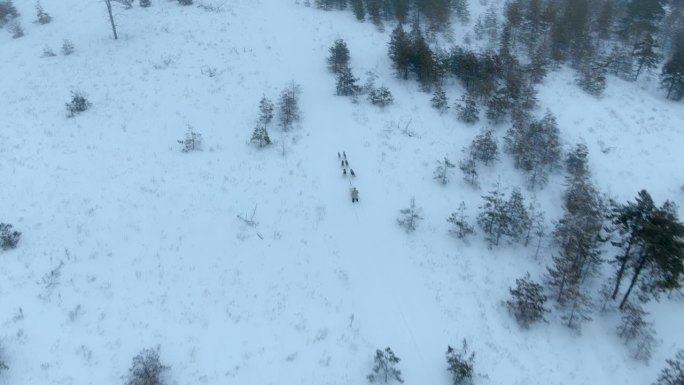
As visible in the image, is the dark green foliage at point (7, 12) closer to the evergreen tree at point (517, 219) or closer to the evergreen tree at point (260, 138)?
the evergreen tree at point (260, 138)

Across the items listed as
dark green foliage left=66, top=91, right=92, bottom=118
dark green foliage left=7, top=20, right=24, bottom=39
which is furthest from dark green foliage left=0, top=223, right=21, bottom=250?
dark green foliage left=7, top=20, right=24, bottom=39

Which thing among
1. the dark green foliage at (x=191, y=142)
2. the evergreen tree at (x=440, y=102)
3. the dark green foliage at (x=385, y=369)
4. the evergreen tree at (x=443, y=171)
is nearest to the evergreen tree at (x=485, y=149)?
the evergreen tree at (x=443, y=171)

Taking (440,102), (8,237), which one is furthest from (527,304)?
(8,237)

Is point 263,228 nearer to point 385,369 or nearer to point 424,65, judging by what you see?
point 385,369

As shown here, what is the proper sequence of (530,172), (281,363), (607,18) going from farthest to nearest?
(607,18)
(530,172)
(281,363)

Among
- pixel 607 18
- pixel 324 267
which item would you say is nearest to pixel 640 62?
pixel 607 18

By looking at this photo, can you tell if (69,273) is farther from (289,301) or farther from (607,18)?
(607,18)
